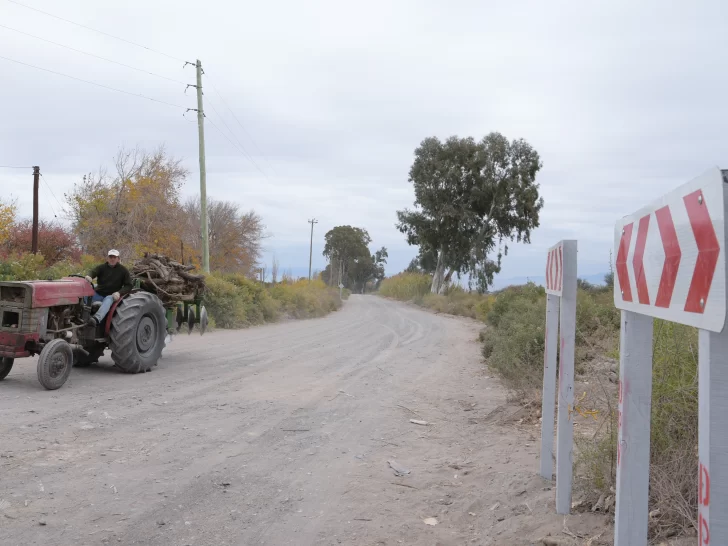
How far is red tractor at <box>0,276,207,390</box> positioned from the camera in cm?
817

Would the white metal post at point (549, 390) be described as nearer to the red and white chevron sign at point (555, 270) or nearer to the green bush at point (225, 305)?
the red and white chevron sign at point (555, 270)

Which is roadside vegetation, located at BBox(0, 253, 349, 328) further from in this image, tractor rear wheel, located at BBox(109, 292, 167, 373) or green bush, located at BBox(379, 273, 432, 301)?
green bush, located at BBox(379, 273, 432, 301)

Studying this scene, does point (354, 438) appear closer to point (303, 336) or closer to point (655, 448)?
point (655, 448)

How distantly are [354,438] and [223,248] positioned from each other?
41.2m

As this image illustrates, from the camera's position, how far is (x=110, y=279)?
9.91m

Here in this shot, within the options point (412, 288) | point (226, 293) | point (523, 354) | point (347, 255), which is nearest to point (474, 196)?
point (412, 288)

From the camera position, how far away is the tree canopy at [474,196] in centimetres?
4375

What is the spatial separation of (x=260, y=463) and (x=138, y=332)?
5.25 m

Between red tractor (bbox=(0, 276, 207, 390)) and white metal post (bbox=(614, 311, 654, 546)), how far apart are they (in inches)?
293

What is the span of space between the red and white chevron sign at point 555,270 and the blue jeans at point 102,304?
699 centimetres

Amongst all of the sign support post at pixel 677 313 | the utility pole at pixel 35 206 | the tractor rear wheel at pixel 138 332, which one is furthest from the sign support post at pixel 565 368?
the utility pole at pixel 35 206

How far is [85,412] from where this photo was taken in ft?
23.1

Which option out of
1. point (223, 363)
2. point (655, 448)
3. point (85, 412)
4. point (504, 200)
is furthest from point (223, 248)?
point (655, 448)

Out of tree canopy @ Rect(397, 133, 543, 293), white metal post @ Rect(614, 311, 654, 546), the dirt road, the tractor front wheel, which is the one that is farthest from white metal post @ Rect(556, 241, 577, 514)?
tree canopy @ Rect(397, 133, 543, 293)
